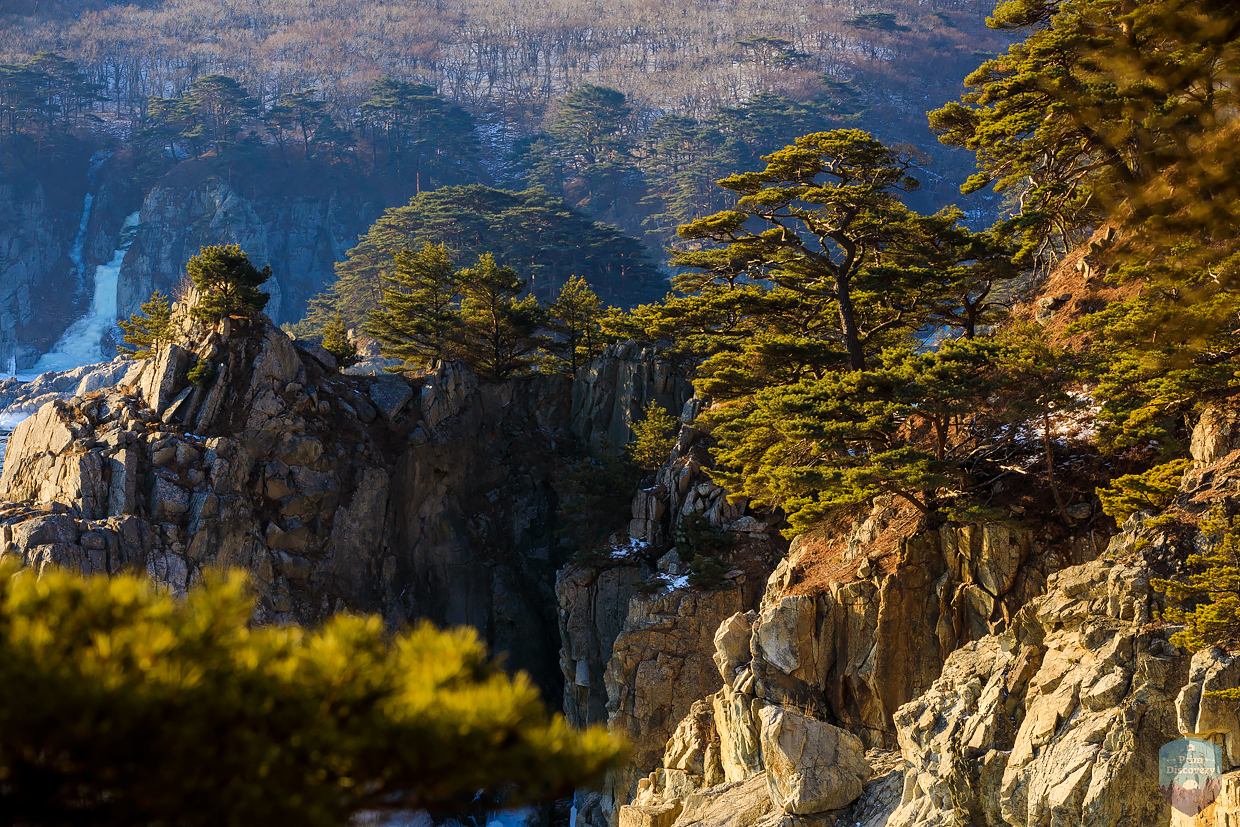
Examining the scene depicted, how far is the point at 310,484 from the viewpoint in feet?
86.7

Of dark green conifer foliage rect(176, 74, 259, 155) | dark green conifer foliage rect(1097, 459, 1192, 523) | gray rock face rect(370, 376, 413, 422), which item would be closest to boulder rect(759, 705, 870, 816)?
dark green conifer foliage rect(1097, 459, 1192, 523)

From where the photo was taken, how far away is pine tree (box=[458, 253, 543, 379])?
31.4 m

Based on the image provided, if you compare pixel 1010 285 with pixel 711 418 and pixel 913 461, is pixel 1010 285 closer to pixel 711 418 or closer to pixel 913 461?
pixel 711 418

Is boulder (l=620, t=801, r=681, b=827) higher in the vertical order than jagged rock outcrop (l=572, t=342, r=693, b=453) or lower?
lower

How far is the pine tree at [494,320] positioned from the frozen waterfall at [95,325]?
164 ft

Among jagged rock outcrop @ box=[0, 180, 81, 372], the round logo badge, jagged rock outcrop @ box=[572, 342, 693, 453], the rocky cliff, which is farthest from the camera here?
jagged rock outcrop @ box=[0, 180, 81, 372]

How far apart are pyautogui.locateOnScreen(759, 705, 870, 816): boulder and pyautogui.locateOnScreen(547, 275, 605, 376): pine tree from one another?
19.7 m

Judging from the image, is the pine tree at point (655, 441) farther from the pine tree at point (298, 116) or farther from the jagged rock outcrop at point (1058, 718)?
the pine tree at point (298, 116)

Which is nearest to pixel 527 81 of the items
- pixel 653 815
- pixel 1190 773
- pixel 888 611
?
pixel 888 611

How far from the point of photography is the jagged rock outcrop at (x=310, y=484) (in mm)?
23312

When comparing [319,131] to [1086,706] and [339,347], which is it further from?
[1086,706]

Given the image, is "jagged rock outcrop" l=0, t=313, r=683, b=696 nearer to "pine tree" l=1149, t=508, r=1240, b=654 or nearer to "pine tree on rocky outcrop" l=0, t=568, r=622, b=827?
"pine tree" l=1149, t=508, r=1240, b=654

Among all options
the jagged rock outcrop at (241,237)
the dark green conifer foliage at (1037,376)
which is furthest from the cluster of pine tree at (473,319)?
the jagged rock outcrop at (241,237)

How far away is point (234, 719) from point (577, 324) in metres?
30.1
